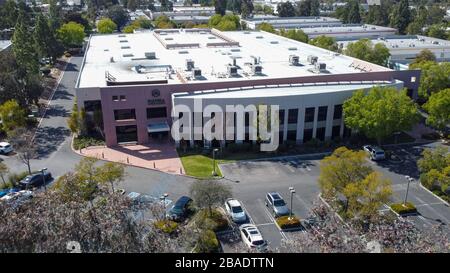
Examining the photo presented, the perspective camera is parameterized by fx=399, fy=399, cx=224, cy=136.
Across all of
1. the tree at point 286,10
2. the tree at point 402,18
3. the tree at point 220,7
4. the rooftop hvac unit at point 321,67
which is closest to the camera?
the rooftop hvac unit at point 321,67

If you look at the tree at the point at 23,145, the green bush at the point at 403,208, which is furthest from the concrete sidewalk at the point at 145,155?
the green bush at the point at 403,208

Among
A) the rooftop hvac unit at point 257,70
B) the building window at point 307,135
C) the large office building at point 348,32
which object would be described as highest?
the large office building at point 348,32

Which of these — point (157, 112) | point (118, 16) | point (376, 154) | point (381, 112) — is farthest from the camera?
point (118, 16)

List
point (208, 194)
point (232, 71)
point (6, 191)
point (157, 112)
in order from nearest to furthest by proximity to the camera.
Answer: point (208, 194), point (6, 191), point (157, 112), point (232, 71)

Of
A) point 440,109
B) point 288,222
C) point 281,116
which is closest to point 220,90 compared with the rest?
point 281,116

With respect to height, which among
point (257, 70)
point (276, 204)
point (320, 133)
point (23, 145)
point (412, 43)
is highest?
point (412, 43)

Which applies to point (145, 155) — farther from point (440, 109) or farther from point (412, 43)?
point (412, 43)

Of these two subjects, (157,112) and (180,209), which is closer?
(180,209)

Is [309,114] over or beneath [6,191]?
over

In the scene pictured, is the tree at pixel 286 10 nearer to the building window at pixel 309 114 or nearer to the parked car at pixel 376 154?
the building window at pixel 309 114
